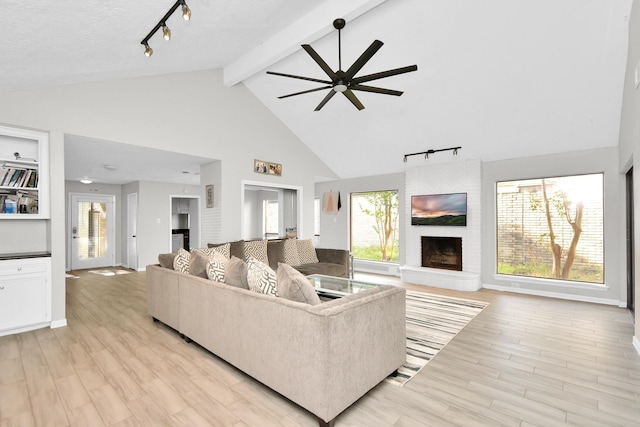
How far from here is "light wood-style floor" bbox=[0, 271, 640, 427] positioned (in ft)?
6.25

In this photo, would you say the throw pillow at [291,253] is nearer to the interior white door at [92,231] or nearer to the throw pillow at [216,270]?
the throw pillow at [216,270]

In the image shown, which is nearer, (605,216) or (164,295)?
(164,295)

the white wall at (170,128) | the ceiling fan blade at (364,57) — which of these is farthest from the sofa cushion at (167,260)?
the ceiling fan blade at (364,57)

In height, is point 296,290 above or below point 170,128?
below

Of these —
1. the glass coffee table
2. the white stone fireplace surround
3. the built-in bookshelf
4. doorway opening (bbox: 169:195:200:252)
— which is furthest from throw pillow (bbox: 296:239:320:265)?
doorway opening (bbox: 169:195:200:252)

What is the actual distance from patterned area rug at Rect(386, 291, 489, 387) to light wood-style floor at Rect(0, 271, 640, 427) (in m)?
0.11

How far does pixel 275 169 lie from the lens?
5.94 m

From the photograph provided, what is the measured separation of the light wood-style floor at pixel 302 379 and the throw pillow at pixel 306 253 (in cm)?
258

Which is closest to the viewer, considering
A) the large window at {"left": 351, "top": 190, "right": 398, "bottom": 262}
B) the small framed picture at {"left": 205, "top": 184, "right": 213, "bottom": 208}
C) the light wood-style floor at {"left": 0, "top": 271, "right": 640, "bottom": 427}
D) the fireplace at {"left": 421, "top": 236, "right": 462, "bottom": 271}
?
the light wood-style floor at {"left": 0, "top": 271, "right": 640, "bottom": 427}

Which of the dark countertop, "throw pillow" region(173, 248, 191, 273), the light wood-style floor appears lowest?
the light wood-style floor

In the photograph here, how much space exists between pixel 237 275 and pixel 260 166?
11.4 feet

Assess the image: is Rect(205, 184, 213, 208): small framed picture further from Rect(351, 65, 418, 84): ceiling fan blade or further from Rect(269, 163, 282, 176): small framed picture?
Rect(351, 65, 418, 84): ceiling fan blade

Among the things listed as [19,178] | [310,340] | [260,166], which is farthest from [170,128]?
[310,340]

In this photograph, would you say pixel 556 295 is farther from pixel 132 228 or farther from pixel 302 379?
pixel 132 228
